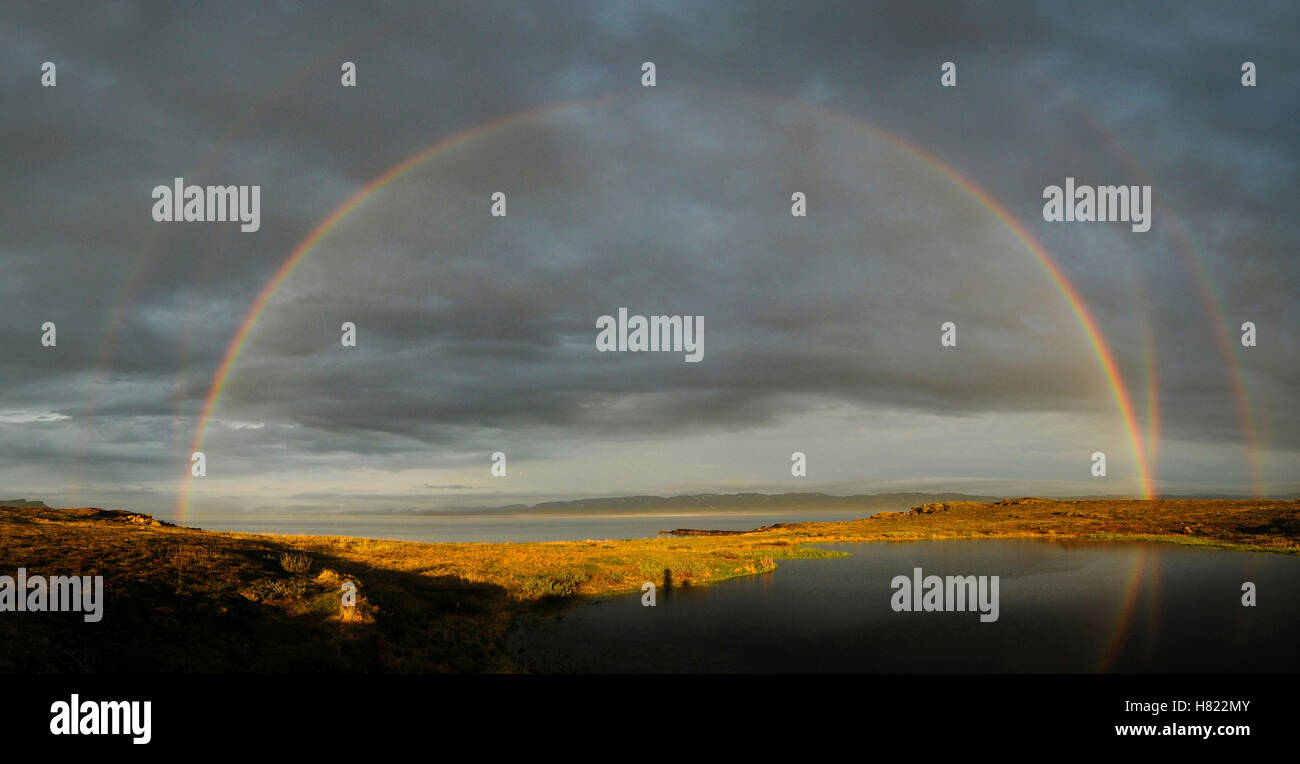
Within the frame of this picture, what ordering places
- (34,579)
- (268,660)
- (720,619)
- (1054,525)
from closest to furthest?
(268,660), (34,579), (720,619), (1054,525)

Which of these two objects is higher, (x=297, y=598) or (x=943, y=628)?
(x=297, y=598)

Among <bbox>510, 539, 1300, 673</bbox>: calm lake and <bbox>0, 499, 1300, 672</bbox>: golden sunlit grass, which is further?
<bbox>510, 539, 1300, 673</bbox>: calm lake

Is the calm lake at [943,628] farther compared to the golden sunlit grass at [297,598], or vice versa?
the calm lake at [943,628]

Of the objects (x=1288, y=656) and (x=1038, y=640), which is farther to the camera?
(x=1038, y=640)

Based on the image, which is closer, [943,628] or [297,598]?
[297,598]
